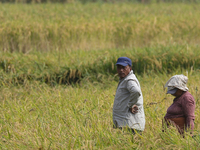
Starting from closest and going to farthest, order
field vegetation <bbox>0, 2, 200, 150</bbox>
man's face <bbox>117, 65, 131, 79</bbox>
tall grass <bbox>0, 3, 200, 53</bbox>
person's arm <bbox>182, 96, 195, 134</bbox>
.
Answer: person's arm <bbox>182, 96, 195, 134</bbox> → field vegetation <bbox>0, 2, 200, 150</bbox> → man's face <bbox>117, 65, 131, 79</bbox> → tall grass <bbox>0, 3, 200, 53</bbox>

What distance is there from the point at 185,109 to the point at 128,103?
0.74 meters

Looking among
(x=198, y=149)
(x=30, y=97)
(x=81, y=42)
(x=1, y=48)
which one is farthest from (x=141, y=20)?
(x=198, y=149)

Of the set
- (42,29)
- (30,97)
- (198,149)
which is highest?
(42,29)

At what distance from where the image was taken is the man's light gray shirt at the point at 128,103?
360 cm

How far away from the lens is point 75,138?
11.0 feet

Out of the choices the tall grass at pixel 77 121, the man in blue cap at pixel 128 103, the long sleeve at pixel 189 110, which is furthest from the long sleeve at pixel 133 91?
the long sleeve at pixel 189 110

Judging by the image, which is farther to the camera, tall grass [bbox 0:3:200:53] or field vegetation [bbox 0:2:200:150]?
tall grass [bbox 0:3:200:53]

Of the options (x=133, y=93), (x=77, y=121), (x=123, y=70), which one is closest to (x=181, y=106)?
(x=133, y=93)

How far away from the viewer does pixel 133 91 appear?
3562 mm

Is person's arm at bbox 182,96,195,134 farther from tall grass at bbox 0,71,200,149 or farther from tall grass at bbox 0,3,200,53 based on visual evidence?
tall grass at bbox 0,3,200,53

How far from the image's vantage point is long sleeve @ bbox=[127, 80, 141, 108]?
3.56 m

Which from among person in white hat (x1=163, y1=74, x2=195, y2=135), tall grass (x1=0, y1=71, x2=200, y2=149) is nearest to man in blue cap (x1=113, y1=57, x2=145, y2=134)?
tall grass (x1=0, y1=71, x2=200, y2=149)

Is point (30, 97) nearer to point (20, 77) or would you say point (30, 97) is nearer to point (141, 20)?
point (20, 77)

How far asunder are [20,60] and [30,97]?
1.90 metres
